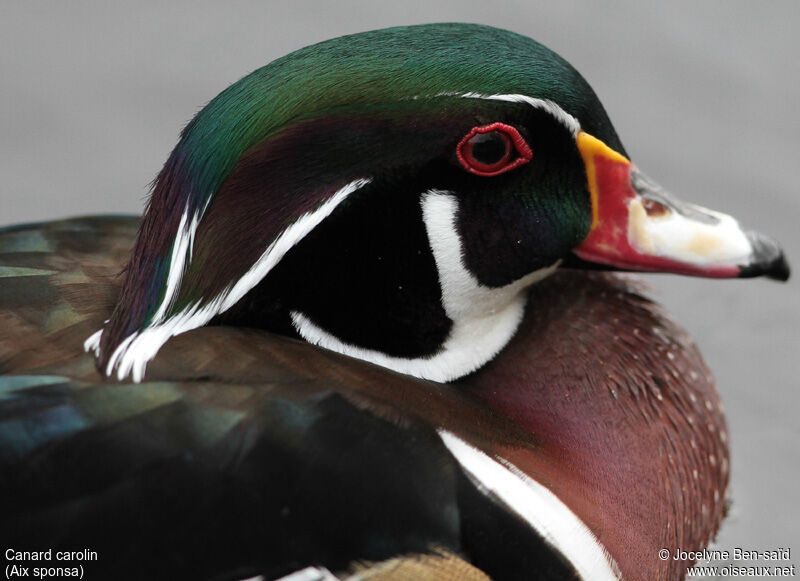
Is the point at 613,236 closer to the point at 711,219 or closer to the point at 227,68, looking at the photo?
the point at 711,219

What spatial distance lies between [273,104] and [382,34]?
0.81 feet

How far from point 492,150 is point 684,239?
17.2 inches

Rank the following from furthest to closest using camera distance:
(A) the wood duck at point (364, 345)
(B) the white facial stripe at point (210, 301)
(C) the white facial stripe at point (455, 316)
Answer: (C) the white facial stripe at point (455, 316) < (B) the white facial stripe at point (210, 301) < (A) the wood duck at point (364, 345)

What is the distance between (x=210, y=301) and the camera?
2258mm

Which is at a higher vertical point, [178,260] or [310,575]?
[178,260]

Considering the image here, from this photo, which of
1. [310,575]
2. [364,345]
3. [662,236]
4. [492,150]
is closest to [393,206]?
[492,150]

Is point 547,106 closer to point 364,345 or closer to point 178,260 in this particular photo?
point 364,345

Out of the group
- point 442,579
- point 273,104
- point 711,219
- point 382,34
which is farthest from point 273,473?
point 711,219

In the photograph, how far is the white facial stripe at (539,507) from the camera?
2217 mm

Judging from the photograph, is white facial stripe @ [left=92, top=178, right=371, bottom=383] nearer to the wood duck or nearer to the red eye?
the wood duck

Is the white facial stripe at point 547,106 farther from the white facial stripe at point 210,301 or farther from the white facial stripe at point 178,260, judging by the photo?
the white facial stripe at point 178,260

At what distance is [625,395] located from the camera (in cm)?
260

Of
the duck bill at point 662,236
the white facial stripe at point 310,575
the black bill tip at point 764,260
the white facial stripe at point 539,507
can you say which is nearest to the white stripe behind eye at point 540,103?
the duck bill at point 662,236

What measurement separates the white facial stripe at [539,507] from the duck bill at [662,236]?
0.49 m
